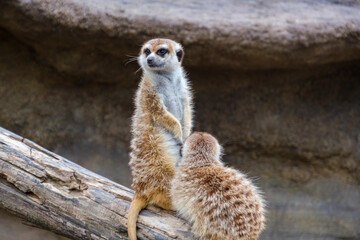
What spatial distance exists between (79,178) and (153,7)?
198 centimetres

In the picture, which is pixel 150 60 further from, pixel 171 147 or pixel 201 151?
pixel 201 151

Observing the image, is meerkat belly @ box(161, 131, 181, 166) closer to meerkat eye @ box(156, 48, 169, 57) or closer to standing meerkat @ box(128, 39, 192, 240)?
standing meerkat @ box(128, 39, 192, 240)

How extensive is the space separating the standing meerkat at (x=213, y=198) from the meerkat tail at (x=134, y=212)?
18 cm

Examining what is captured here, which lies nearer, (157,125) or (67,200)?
(67,200)

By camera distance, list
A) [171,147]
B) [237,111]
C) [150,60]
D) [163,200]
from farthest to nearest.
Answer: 1. [237,111]
2. [150,60]
3. [171,147]
4. [163,200]

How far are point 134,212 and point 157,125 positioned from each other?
0.52m

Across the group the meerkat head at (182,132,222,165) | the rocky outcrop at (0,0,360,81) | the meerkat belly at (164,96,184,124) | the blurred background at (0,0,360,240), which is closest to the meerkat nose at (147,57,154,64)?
the meerkat belly at (164,96,184,124)

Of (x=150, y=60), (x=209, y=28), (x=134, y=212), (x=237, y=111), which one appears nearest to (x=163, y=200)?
(x=134, y=212)

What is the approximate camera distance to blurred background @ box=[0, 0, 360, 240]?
Result: 3865 millimetres

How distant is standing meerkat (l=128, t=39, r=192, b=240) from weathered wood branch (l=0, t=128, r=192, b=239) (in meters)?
0.09

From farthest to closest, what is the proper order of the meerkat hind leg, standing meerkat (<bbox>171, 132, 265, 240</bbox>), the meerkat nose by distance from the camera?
the meerkat nose → the meerkat hind leg → standing meerkat (<bbox>171, 132, 265, 240</bbox>)

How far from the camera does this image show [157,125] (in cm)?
234

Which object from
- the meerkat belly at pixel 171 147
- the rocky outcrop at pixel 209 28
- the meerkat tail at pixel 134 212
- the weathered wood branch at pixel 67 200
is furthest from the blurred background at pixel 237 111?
the meerkat tail at pixel 134 212

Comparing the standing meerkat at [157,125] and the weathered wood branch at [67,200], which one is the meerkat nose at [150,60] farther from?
the weathered wood branch at [67,200]
